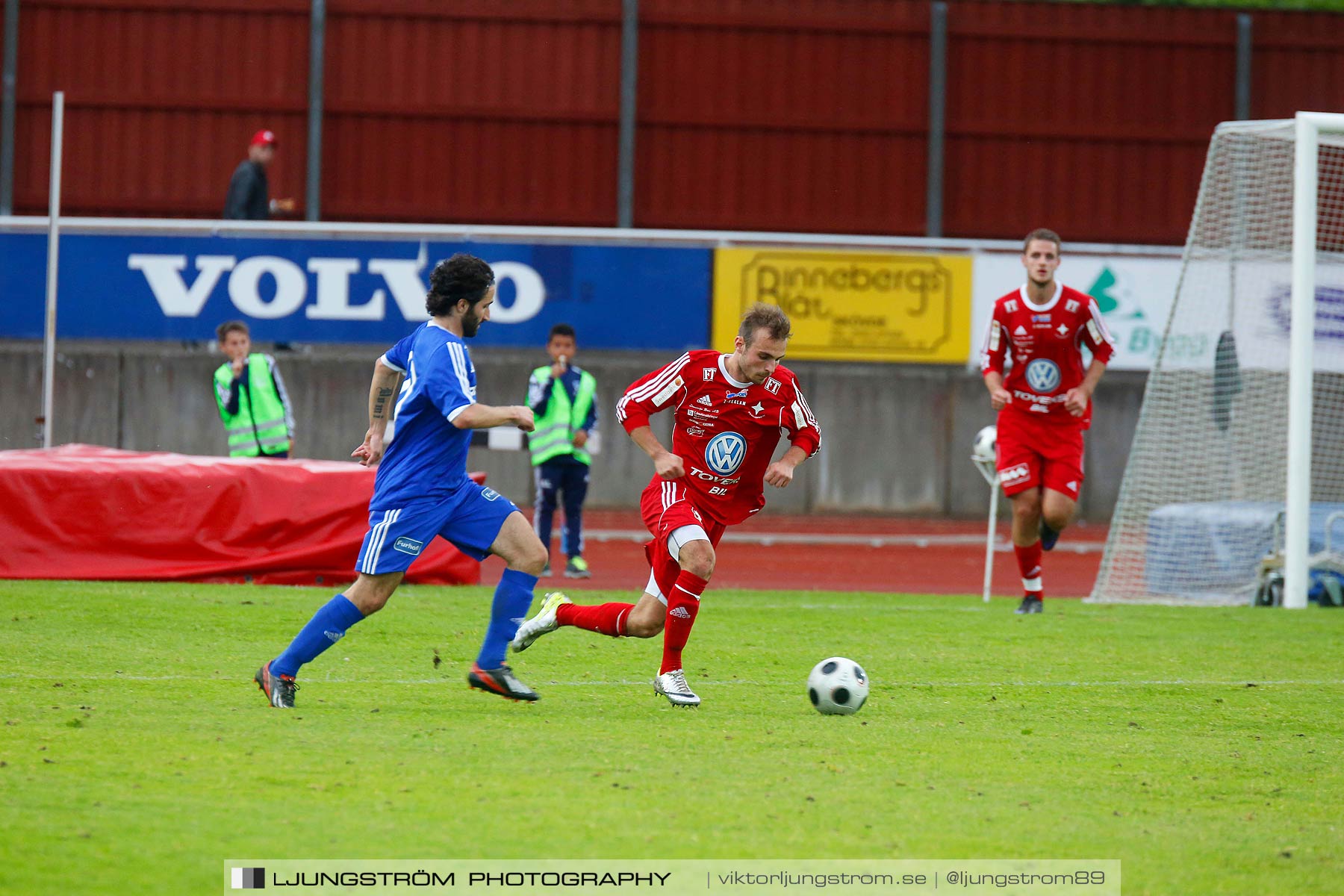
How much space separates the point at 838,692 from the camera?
7164mm

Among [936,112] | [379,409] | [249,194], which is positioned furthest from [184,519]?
[936,112]

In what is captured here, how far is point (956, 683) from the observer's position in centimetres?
826

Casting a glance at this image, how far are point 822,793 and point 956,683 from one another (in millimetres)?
2880

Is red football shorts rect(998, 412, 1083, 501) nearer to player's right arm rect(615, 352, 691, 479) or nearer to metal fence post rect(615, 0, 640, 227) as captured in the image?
player's right arm rect(615, 352, 691, 479)

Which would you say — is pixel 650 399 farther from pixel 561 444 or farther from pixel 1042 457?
pixel 561 444

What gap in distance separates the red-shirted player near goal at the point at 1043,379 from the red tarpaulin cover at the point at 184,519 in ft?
12.0

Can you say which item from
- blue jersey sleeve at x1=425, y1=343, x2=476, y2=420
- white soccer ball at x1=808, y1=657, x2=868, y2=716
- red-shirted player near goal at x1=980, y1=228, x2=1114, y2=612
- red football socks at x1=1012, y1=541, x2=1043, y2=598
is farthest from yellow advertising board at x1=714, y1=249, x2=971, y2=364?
blue jersey sleeve at x1=425, y1=343, x2=476, y2=420

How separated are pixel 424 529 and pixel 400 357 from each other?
760mm

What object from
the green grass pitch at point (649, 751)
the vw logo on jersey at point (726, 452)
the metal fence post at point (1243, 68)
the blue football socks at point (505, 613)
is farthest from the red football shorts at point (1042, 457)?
the metal fence post at point (1243, 68)

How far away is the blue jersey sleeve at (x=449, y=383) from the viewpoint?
660 cm

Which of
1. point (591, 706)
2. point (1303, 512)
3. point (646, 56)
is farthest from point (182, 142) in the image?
point (591, 706)

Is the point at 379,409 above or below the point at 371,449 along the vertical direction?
above

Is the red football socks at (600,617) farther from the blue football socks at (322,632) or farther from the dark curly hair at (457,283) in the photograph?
the dark curly hair at (457,283)

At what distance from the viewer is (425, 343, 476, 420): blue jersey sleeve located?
660 cm
